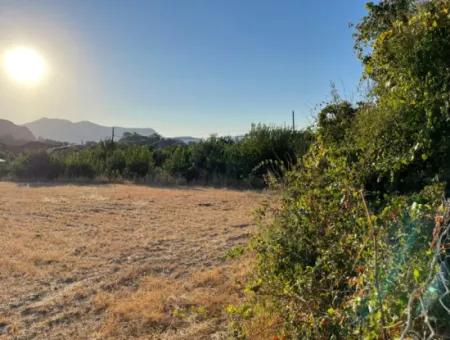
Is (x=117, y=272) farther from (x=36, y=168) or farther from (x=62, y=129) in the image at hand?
(x=62, y=129)

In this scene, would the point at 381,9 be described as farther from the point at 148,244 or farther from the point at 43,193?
the point at 43,193

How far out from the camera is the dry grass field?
3141mm

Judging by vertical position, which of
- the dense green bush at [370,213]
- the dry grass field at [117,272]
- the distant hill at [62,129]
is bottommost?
the dry grass field at [117,272]

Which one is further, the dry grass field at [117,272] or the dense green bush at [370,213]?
the dry grass field at [117,272]

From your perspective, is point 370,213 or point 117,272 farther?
point 117,272

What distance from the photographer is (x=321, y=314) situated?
214 cm

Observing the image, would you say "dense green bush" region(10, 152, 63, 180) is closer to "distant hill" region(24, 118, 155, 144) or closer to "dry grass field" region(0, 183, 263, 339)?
"dry grass field" region(0, 183, 263, 339)

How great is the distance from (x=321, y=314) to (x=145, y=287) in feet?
7.36

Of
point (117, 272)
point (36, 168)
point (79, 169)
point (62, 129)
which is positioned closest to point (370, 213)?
point (117, 272)

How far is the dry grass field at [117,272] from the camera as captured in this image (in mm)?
3141

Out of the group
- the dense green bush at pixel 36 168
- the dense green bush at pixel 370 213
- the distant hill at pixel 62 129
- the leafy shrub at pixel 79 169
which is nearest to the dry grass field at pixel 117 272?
the dense green bush at pixel 370 213

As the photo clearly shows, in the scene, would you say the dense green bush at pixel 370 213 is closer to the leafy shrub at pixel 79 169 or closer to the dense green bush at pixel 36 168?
the leafy shrub at pixel 79 169

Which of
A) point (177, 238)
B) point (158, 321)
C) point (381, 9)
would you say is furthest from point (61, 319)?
point (381, 9)

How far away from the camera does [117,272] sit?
4.39m
